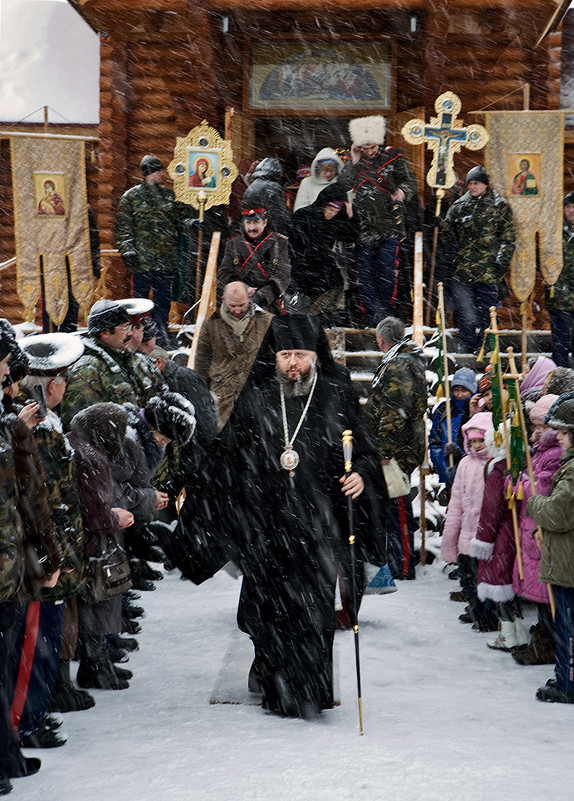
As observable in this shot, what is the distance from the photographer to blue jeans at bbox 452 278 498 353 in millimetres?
12102

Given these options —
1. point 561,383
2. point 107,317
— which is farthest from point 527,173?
point 107,317

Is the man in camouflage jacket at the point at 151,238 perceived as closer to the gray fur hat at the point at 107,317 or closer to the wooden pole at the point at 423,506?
the wooden pole at the point at 423,506

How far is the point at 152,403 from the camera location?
6.95 m

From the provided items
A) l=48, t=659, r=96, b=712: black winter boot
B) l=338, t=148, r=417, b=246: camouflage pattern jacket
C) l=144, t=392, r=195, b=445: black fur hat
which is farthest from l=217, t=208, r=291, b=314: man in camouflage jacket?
l=48, t=659, r=96, b=712: black winter boot

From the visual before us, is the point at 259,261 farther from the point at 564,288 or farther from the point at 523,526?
the point at 523,526

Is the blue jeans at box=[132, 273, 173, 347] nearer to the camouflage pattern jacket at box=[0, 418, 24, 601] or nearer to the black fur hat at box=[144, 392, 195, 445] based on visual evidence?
the black fur hat at box=[144, 392, 195, 445]

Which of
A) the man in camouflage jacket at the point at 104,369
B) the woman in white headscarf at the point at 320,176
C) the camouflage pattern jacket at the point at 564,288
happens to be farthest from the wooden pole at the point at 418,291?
the man in camouflage jacket at the point at 104,369

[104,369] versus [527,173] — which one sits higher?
[527,173]

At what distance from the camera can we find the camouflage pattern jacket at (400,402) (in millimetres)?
8781

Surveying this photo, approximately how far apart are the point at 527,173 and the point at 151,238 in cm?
427

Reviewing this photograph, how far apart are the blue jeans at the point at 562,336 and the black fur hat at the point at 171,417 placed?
20.4 feet

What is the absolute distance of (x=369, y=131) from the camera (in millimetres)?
12594

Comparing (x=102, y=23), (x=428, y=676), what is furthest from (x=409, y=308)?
(x=428, y=676)

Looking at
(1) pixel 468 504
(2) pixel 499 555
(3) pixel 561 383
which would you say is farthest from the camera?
(1) pixel 468 504
